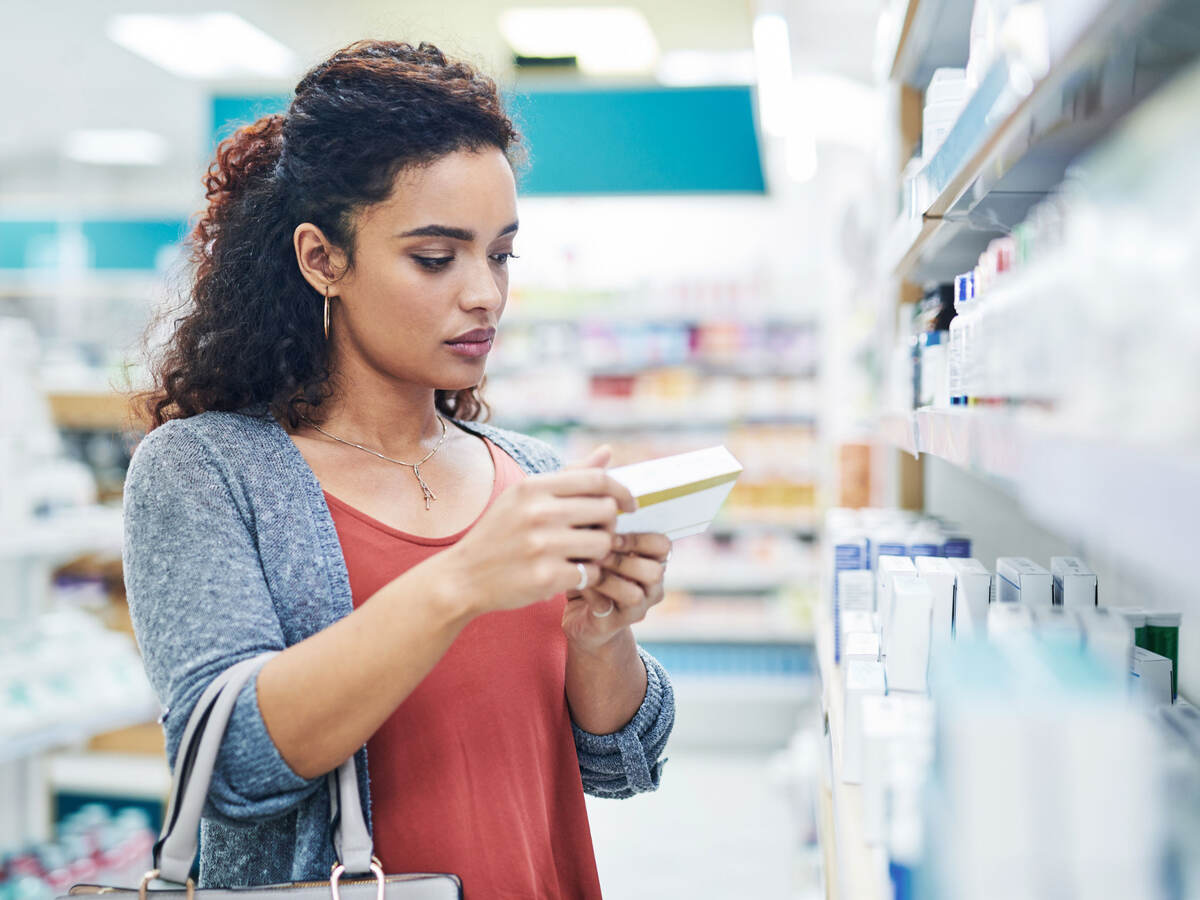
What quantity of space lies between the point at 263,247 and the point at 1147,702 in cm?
129

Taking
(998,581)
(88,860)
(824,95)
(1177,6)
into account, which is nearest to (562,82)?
(824,95)

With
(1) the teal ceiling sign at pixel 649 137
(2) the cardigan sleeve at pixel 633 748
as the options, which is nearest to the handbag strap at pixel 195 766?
(2) the cardigan sleeve at pixel 633 748

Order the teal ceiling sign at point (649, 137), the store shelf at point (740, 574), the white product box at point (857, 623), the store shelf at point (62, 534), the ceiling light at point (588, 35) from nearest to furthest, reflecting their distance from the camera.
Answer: the white product box at point (857, 623), the store shelf at point (62, 534), the ceiling light at point (588, 35), the store shelf at point (740, 574), the teal ceiling sign at point (649, 137)

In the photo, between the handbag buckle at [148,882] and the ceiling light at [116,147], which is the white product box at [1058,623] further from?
the ceiling light at [116,147]

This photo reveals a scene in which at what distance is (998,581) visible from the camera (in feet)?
4.66

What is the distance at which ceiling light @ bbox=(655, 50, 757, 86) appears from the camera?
665 centimetres

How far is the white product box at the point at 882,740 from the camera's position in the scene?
1119mm

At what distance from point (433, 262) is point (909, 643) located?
812 millimetres

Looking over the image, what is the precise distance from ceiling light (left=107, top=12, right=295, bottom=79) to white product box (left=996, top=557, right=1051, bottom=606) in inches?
237

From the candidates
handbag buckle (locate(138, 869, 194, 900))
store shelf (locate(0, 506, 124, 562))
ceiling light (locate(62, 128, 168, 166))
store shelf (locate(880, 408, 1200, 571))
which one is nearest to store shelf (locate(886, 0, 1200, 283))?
store shelf (locate(880, 408, 1200, 571))

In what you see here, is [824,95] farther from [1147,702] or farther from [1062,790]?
[1062,790]

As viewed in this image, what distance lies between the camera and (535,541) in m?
1.05

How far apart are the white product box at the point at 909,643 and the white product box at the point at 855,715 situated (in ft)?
0.10

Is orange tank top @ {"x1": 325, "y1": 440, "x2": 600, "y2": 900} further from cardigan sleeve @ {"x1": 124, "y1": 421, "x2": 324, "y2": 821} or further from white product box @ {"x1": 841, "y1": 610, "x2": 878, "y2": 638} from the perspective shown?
white product box @ {"x1": 841, "y1": 610, "x2": 878, "y2": 638}
